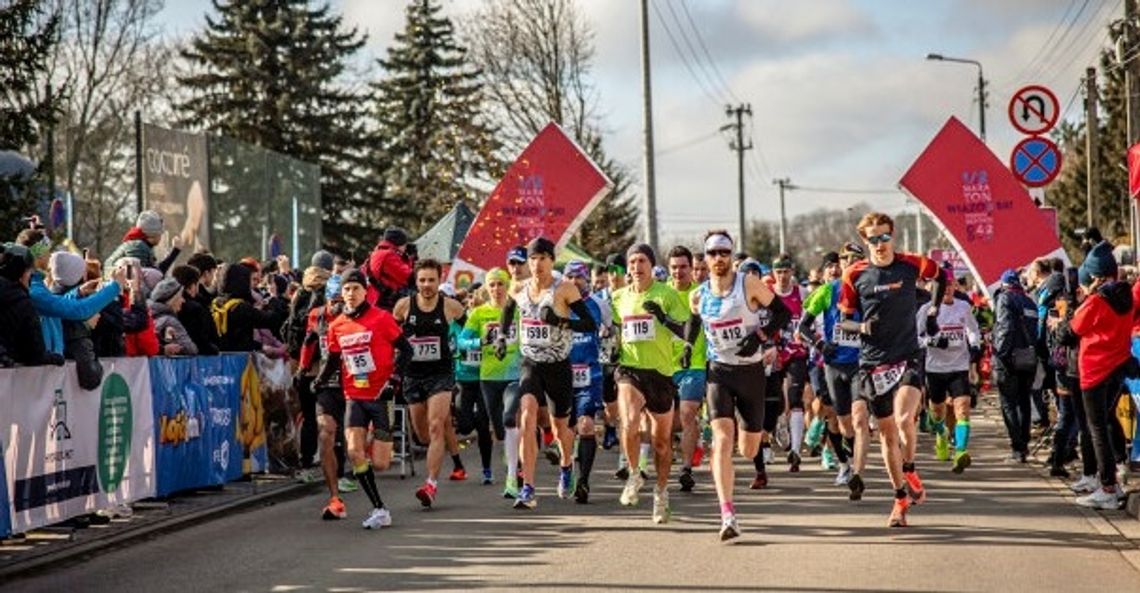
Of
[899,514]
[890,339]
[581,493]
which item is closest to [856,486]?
[899,514]

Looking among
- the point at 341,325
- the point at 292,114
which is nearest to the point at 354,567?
the point at 341,325

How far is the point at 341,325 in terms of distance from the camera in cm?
1334

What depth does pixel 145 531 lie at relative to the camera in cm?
1259

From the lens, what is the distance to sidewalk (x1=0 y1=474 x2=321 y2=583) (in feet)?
36.6

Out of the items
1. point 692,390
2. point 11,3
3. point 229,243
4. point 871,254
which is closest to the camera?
point 871,254

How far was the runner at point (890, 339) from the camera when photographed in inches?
491

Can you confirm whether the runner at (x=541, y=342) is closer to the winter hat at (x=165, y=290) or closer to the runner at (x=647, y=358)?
the runner at (x=647, y=358)

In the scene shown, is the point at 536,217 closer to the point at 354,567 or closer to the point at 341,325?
the point at 341,325

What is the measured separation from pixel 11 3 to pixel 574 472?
45.5 ft

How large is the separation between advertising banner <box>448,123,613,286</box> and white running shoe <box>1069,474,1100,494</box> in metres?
7.95

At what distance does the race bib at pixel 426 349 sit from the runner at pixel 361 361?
2.92ft

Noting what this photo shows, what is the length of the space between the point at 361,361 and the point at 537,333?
158 cm

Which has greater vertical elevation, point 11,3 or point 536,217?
point 11,3

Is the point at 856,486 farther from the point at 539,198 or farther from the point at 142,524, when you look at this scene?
the point at 539,198
